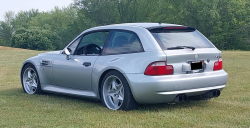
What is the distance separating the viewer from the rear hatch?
18.6ft

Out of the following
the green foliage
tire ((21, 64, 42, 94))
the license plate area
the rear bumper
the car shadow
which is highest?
the license plate area

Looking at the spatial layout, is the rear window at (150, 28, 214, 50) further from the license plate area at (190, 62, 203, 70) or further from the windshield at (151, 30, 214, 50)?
the license plate area at (190, 62, 203, 70)

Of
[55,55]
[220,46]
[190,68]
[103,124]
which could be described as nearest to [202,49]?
[190,68]

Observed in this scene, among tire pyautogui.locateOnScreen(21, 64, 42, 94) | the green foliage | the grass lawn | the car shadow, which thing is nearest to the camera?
the grass lawn

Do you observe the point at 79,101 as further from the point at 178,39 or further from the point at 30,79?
the point at 178,39

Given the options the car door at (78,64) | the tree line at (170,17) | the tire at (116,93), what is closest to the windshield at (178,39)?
the tire at (116,93)

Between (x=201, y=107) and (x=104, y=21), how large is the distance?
59.2 metres

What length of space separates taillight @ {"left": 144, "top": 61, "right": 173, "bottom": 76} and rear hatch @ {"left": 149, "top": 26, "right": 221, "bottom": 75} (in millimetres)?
75

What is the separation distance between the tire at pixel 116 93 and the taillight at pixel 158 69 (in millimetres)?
454

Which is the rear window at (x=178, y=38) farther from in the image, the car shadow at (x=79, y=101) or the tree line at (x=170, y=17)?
the tree line at (x=170, y=17)

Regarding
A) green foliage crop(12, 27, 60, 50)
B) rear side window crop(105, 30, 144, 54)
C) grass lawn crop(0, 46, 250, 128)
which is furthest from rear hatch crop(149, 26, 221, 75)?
green foliage crop(12, 27, 60, 50)

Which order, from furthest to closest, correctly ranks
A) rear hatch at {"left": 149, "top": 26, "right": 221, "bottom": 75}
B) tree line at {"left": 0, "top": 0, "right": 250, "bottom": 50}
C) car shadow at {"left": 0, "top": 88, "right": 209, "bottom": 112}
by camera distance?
tree line at {"left": 0, "top": 0, "right": 250, "bottom": 50}
car shadow at {"left": 0, "top": 88, "right": 209, "bottom": 112}
rear hatch at {"left": 149, "top": 26, "right": 221, "bottom": 75}

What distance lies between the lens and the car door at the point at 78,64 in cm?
655

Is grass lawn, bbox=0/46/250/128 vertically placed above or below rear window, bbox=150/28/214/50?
below
